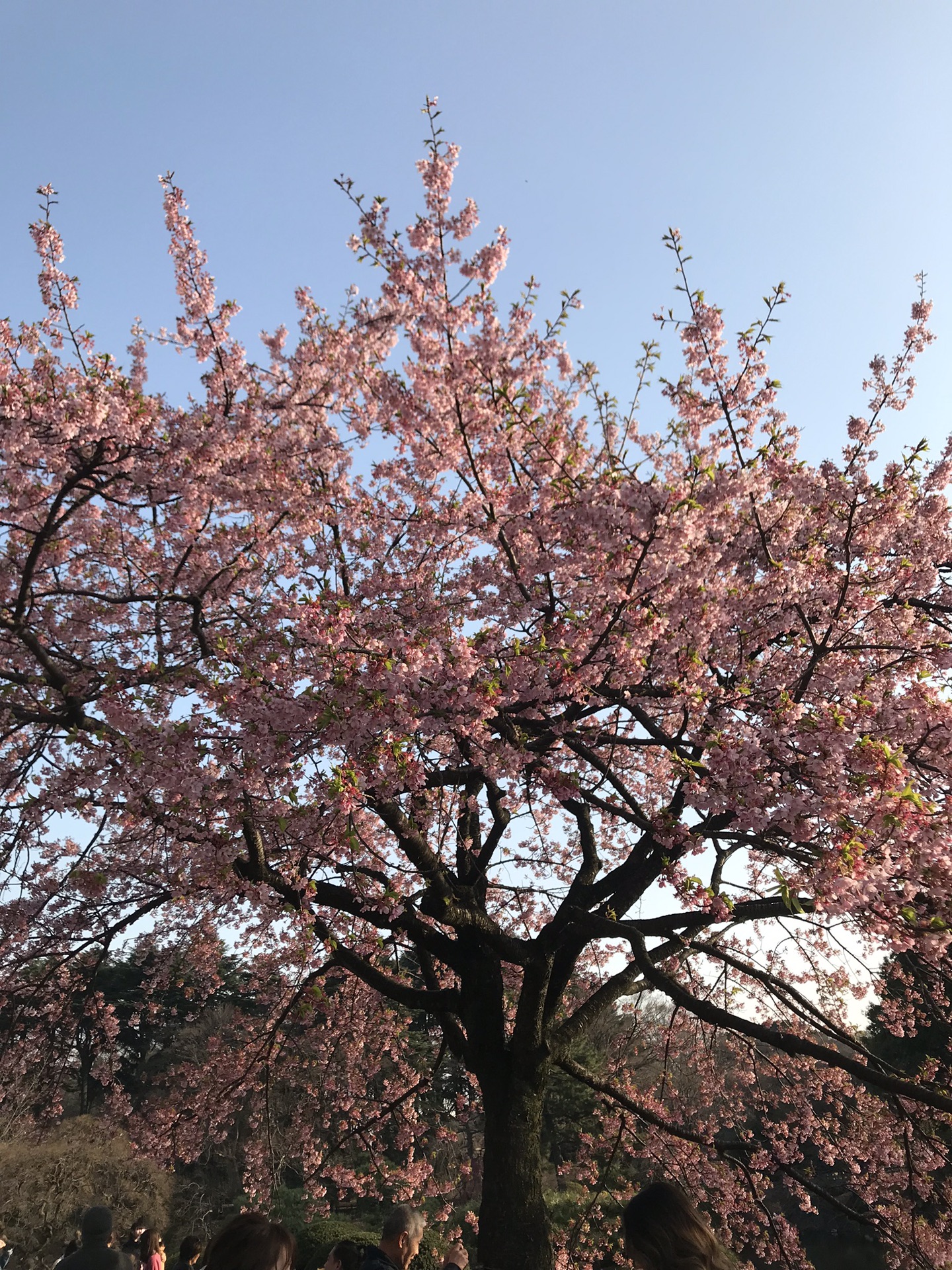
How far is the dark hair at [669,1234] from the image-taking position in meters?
2.20

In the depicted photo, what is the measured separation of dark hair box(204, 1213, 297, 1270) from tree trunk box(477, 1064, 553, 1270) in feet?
14.0

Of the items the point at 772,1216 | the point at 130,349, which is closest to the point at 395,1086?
the point at 772,1216

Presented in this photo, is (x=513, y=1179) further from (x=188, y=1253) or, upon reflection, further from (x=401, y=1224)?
(x=188, y=1253)

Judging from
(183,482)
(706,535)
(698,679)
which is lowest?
(698,679)

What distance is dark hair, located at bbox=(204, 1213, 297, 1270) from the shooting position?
224cm

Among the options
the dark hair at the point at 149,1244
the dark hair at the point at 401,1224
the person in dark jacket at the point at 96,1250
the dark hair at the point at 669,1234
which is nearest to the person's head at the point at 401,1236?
the dark hair at the point at 401,1224

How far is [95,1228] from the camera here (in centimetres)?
424

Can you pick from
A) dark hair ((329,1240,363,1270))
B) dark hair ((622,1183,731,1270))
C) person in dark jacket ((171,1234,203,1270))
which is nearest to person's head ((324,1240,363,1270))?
dark hair ((329,1240,363,1270))

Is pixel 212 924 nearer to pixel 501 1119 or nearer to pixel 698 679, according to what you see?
pixel 501 1119

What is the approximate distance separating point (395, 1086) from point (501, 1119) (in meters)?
6.35

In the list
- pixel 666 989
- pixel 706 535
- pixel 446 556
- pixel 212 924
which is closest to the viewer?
pixel 666 989

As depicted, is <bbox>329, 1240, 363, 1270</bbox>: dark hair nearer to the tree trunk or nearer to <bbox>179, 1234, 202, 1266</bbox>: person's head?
the tree trunk

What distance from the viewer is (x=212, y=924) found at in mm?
9023

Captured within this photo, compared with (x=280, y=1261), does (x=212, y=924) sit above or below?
above
